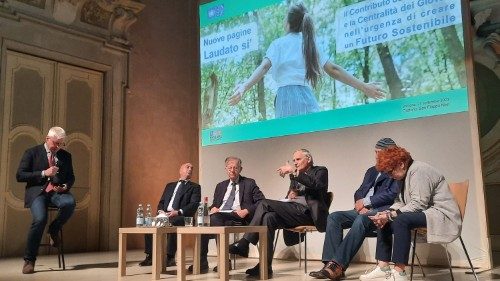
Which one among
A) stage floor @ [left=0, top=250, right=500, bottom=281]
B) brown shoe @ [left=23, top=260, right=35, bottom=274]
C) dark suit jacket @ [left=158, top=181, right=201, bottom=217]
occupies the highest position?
dark suit jacket @ [left=158, top=181, right=201, bottom=217]

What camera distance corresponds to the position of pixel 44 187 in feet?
12.9

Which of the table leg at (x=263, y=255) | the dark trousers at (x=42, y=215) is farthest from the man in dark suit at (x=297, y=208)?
the dark trousers at (x=42, y=215)

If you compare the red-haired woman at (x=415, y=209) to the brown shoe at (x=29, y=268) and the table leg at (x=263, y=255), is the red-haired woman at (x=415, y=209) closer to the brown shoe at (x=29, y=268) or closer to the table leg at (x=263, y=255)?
the table leg at (x=263, y=255)

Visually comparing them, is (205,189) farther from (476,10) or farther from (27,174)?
(476,10)

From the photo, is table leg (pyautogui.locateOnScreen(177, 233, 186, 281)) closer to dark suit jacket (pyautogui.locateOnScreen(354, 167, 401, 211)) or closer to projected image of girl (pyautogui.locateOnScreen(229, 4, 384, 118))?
dark suit jacket (pyautogui.locateOnScreen(354, 167, 401, 211))

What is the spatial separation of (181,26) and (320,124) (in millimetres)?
3715

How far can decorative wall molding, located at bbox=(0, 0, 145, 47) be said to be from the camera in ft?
19.1

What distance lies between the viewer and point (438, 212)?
2.86 m

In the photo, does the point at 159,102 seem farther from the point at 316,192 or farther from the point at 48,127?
the point at 316,192

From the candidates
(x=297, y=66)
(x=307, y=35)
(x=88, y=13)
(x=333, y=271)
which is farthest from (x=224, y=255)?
(x=88, y=13)

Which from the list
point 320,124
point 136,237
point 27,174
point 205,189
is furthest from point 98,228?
point 320,124

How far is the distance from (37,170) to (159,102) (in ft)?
11.1

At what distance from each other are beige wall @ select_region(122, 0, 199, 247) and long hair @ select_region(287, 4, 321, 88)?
2775mm

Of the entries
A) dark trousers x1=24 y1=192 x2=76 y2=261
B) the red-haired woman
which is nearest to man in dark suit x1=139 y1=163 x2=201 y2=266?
dark trousers x1=24 y1=192 x2=76 y2=261
